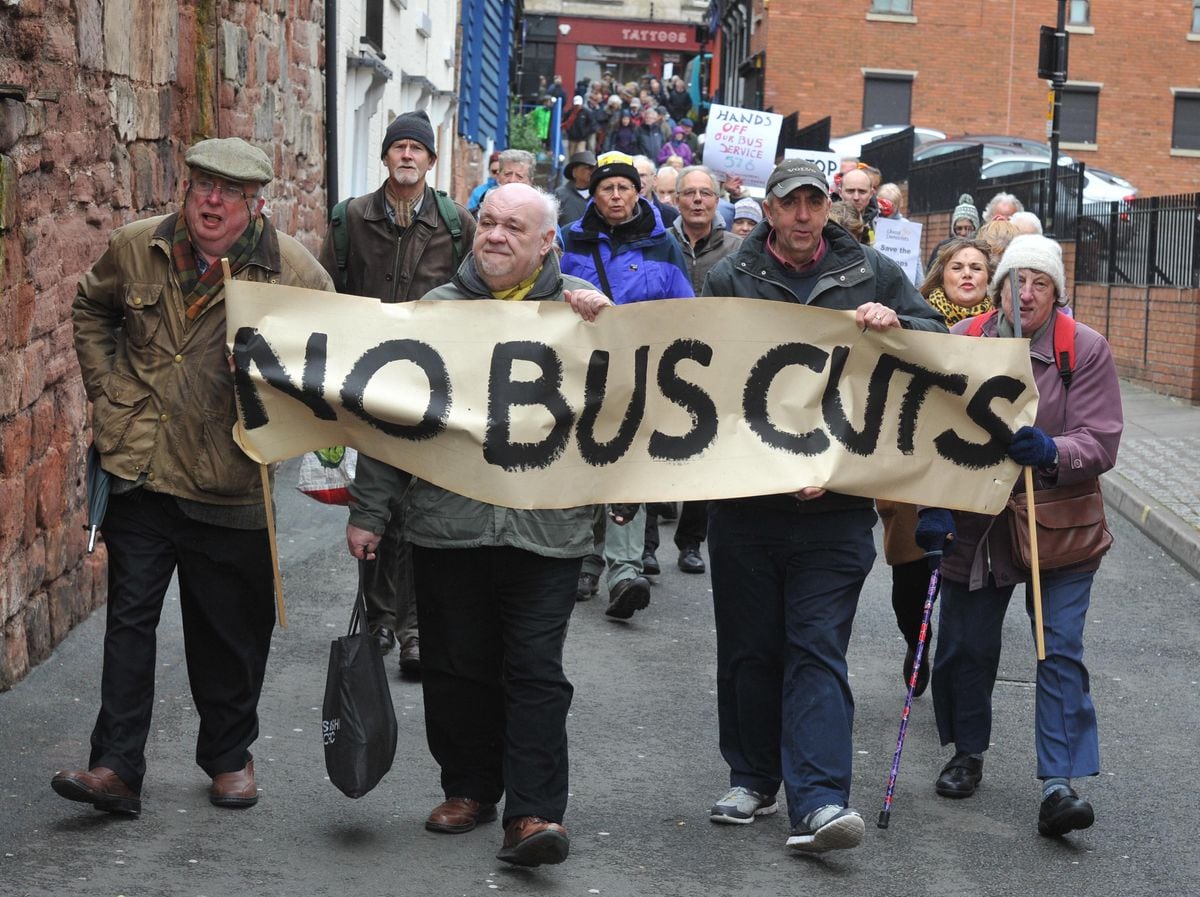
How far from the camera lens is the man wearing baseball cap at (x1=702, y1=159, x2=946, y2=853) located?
5.64 m

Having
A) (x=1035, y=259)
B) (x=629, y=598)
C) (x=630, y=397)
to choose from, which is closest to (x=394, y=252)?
(x=629, y=598)

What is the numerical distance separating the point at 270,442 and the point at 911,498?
1962 mm

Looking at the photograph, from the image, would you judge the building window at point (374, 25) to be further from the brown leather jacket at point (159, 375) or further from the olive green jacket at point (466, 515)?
the olive green jacket at point (466, 515)

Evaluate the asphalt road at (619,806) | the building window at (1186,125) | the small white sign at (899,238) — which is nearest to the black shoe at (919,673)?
the asphalt road at (619,806)

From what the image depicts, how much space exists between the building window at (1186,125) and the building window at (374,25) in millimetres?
33107

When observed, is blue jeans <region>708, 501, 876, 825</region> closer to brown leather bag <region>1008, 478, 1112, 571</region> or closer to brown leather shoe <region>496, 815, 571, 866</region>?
brown leather bag <region>1008, 478, 1112, 571</region>

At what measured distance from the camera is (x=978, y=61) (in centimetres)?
4569

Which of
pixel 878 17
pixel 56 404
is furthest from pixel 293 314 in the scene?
pixel 878 17

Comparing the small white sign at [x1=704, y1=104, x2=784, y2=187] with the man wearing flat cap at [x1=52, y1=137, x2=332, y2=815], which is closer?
the man wearing flat cap at [x1=52, y1=137, x2=332, y2=815]

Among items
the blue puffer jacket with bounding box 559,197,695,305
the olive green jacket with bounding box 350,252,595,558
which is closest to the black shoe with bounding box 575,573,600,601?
the blue puffer jacket with bounding box 559,197,695,305

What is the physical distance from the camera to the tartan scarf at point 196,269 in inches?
226

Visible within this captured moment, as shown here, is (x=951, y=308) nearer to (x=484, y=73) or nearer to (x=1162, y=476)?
(x=1162, y=476)

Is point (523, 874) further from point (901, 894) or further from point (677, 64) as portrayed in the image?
point (677, 64)

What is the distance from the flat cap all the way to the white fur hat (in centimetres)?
238
